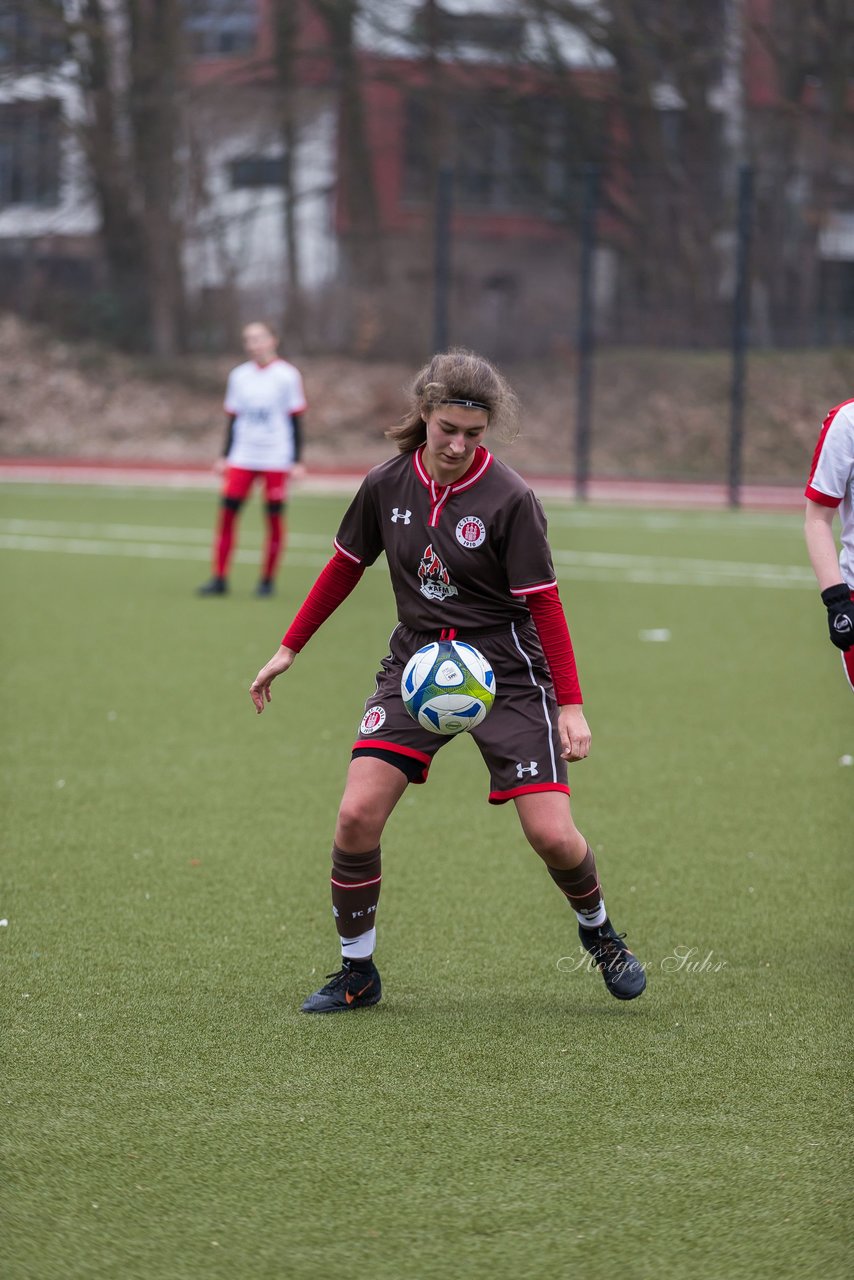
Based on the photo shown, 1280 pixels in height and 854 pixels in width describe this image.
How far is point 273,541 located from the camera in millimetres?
13125

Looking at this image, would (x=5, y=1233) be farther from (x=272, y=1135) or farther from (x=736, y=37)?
(x=736, y=37)

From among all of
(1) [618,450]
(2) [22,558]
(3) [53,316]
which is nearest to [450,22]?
(3) [53,316]

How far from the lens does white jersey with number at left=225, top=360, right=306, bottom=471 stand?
13172 mm

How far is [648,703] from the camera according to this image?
919cm

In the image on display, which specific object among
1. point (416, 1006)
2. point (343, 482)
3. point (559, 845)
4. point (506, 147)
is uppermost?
point (506, 147)

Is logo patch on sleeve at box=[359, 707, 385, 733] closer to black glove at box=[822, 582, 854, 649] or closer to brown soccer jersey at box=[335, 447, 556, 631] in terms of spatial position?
brown soccer jersey at box=[335, 447, 556, 631]

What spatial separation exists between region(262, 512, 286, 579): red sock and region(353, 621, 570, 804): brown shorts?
340 inches

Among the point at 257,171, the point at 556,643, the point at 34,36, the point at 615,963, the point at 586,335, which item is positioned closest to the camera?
the point at 556,643

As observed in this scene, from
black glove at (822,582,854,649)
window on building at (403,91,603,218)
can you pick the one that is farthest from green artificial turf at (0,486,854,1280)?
window on building at (403,91,603,218)

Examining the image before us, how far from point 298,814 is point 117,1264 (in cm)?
364

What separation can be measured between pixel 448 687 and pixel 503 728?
0.78 feet

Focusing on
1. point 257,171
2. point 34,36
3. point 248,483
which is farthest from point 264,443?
point 34,36

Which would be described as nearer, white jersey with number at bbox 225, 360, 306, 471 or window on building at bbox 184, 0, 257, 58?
white jersey with number at bbox 225, 360, 306, 471

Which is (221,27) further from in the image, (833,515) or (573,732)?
(573,732)
